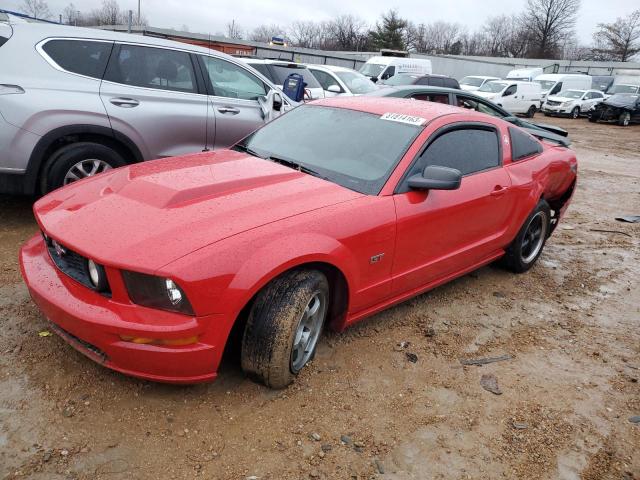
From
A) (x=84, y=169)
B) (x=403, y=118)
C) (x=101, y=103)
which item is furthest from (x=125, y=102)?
(x=403, y=118)

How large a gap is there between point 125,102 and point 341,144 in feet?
8.18

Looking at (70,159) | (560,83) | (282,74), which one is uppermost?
(282,74)

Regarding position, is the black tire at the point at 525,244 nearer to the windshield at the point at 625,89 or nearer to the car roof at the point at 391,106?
the car roof at the point at 391,106

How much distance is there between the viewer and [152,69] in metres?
5.09

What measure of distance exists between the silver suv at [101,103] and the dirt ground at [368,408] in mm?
988

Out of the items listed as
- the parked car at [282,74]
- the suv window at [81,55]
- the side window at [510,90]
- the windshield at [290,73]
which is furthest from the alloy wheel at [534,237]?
the side window at [510,90]

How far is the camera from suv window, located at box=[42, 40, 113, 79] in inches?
179

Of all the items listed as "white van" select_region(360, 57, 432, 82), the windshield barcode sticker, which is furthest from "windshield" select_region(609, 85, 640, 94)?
the windshield barcode sticker

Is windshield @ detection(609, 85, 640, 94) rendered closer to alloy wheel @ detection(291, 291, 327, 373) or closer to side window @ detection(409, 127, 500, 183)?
side window @ detection(409, 127, 500, 183)

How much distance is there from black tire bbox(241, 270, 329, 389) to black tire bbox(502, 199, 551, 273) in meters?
2.54

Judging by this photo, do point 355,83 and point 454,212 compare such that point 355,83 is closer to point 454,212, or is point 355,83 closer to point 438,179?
point 454,212

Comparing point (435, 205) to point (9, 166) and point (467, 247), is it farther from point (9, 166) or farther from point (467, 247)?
point (9, 166)

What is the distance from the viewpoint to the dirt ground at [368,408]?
2271 mm

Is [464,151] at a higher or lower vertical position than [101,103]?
lower
